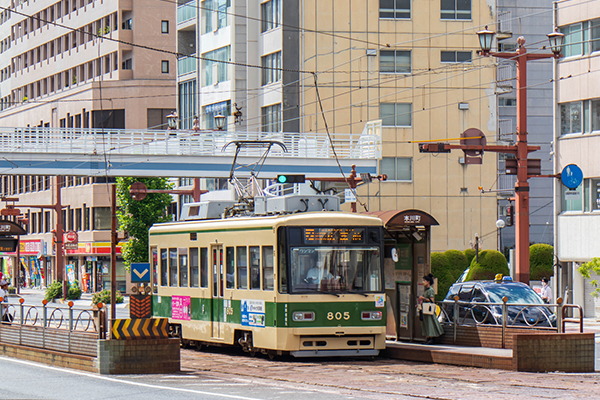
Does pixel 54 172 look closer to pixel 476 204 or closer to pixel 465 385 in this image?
pixel 476 204

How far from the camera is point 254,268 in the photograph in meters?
24.6

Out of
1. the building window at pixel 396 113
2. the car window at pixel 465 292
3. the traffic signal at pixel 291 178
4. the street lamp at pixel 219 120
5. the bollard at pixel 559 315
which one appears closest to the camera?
the bollard at pixel 559 315

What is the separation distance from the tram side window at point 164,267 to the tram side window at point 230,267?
11.3ft

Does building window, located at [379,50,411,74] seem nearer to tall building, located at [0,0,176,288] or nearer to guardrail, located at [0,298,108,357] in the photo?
tall building, located at [0,0,176,288]

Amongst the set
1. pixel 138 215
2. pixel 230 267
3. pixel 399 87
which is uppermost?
pixel 399 87

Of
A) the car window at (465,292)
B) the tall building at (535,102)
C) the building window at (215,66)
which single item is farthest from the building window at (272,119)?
the car window at (465,292)

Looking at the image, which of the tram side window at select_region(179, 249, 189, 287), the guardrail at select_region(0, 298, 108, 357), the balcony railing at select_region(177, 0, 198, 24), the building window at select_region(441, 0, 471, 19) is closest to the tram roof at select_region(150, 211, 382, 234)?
the tram side window at select_region(179, 249, 189, 287)

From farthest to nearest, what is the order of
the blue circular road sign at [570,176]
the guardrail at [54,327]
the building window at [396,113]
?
the building window at [396,113], the blue circular road sign at [570,176], the guardrail at [54,327]

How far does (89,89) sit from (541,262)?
4561 centimetres

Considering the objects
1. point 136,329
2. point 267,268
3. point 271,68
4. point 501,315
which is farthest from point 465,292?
point 271,68

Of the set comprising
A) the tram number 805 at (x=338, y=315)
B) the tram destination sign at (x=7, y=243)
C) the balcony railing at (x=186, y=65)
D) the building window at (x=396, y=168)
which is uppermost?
the balcony railing at (x=186, y=65)

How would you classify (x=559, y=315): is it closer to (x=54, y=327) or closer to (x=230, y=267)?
(x=230, y=267)

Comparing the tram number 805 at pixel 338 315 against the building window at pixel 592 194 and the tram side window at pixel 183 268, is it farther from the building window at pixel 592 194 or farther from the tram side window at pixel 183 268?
the building window at pixel 592 194

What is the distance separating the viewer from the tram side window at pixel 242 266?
981 inches
